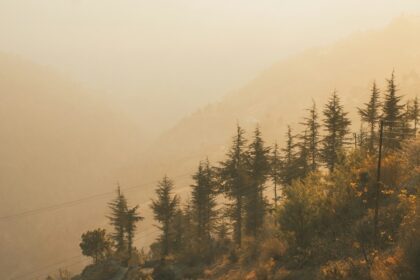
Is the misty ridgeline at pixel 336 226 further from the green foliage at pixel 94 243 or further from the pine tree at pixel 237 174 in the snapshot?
the green foliage at pixel 94 243

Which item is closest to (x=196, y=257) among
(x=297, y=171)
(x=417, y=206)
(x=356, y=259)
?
(x=297, y=171)

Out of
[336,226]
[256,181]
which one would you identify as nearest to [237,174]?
[256,181]

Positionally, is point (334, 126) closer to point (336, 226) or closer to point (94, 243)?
point (336, 226)

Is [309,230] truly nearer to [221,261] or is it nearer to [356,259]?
[356,259]

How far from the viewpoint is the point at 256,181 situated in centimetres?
4534

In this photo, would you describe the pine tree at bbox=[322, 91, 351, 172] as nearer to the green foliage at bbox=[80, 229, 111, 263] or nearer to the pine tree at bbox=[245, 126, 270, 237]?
the pine tree at bbox=[245, 126, 270, 237]

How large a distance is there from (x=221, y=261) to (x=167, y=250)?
20966 millimetres

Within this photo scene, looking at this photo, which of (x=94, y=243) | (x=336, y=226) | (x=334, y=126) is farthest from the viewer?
(x=94, y=243)

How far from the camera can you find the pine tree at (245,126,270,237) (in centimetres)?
4547

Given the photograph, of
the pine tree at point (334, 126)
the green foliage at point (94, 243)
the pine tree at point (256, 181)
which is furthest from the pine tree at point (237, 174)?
the green foliage at point (94, 243)

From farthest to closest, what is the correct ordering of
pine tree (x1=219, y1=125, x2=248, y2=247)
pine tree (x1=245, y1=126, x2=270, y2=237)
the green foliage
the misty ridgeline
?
1. the green foliage
2. pine tree (x1=245, y1=126, x2=270, y2=237)
3. pine tree (x1=219, y1=125, x2=248, y2=247)
4. the misty ridgeline

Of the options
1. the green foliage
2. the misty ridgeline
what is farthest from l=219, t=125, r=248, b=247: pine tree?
the green foliage

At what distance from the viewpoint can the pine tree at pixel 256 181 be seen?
1790 inches

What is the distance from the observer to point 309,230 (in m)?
19.2
